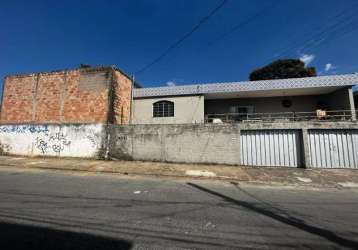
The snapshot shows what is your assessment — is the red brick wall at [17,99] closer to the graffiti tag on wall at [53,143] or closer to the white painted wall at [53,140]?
the white painted wall at [53,140]

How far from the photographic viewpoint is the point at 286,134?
39.5ft

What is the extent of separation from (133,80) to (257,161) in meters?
12.0

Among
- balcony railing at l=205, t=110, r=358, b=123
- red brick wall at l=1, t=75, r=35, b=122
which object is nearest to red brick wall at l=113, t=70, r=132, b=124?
balcony railing at l=205, t=110, r=358, b=123

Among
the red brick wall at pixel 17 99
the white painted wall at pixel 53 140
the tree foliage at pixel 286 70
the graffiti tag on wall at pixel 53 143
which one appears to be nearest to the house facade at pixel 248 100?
the white painted wall at pixel 53 140

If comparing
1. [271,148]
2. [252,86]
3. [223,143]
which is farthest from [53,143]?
[252,86]

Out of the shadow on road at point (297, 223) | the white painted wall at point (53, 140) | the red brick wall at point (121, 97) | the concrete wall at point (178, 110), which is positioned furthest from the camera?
the concrete wall at point (178, 110)

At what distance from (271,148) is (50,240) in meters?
11.7

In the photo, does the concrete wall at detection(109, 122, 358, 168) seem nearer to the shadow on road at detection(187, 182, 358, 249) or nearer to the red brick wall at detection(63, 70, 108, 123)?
the red brick wall at detection(63, 70, 108, 123)

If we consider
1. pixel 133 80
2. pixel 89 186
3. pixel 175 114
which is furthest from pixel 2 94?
pixel 89 186

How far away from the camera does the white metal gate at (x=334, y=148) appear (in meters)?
11.3

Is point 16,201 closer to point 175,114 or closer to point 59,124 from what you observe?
point 59,124

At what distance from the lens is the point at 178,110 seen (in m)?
16.4

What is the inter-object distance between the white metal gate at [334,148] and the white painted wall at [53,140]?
13.2 m

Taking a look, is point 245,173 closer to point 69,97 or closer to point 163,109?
point 163,109
